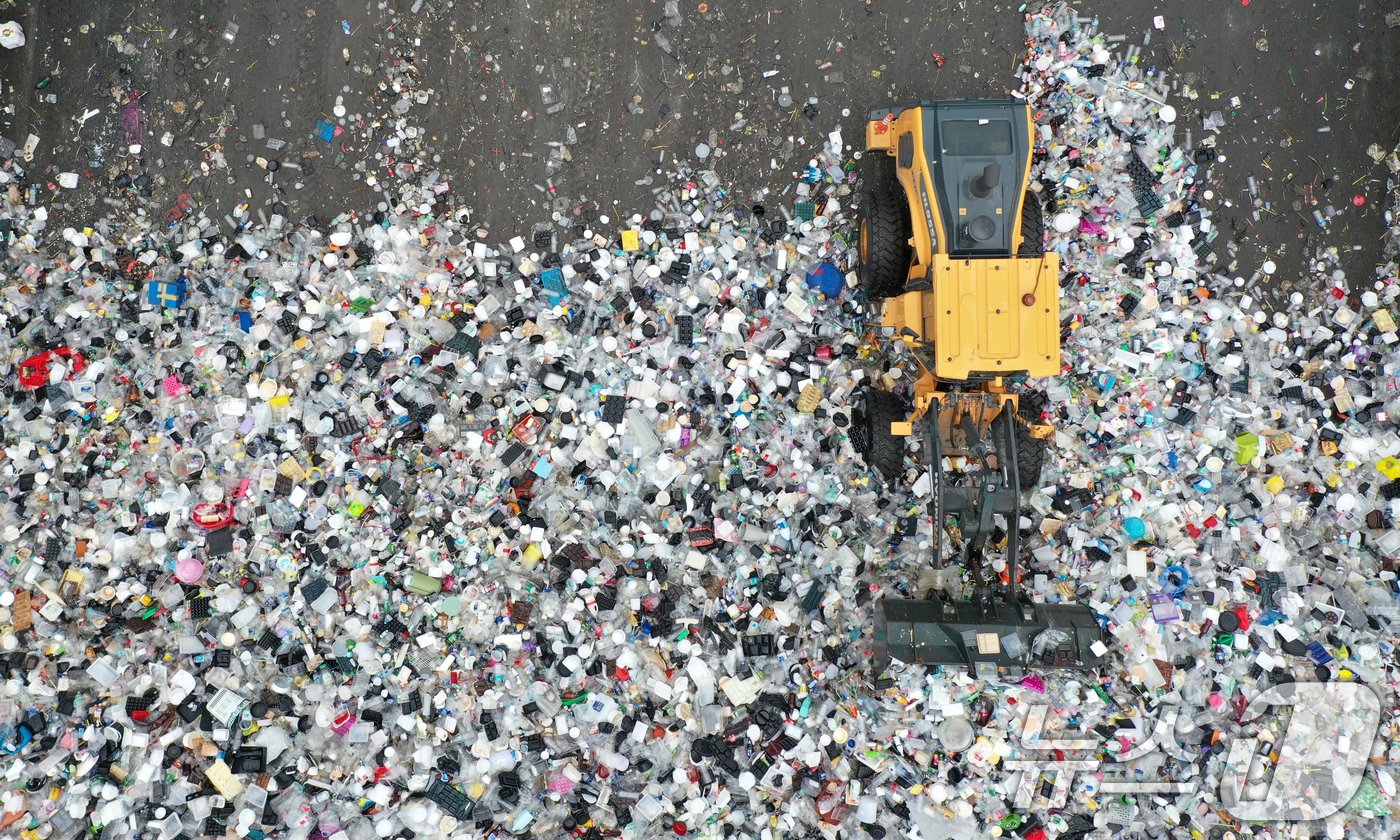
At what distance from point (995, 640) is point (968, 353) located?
1591mm

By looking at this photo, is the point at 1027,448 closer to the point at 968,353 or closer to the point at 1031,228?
the point at 968,353

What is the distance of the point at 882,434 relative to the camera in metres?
4.69

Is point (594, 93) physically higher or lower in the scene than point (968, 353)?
higher

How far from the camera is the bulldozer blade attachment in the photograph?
444 centimetres

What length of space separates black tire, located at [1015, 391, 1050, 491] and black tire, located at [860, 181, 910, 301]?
1.02 metres

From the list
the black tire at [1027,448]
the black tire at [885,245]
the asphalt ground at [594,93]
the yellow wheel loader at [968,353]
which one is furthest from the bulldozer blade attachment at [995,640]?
the asphalt ground at [594,93]

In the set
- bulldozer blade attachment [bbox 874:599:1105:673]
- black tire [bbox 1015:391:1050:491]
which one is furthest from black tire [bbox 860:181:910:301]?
bulldozer blade attachment [bbox 874:599:1105:673]

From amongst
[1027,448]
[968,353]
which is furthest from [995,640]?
[968,353]

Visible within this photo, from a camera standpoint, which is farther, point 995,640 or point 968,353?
point 995,640

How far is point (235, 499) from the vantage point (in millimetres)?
4922

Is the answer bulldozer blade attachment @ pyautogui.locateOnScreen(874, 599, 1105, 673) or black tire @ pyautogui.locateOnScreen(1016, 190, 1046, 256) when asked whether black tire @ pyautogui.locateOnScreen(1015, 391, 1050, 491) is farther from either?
black tire @ pyautogui.locateOnScreen(1016, 190, 1046, 256)

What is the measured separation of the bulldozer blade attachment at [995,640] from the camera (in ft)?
14.6

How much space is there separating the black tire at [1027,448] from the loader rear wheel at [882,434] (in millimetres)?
636

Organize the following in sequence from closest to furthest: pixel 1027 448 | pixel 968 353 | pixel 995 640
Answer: pixel 968 353
pixel 995 640
pixel 1027 448
